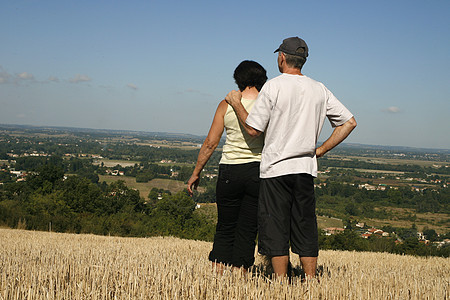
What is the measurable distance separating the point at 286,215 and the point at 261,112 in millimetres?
845

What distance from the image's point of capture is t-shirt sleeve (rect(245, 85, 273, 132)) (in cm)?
318

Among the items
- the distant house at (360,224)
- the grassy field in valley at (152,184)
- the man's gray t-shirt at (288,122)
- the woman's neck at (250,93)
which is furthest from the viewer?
the grassy field in valley at (152,184)

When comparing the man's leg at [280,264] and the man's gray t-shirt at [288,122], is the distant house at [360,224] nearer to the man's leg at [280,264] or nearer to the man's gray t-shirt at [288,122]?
the man's leg at [280,264]

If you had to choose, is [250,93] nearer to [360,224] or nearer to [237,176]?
[237,176]

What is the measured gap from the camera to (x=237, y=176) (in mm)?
3631

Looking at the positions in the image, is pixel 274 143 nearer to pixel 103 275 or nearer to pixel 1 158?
pixel 103 275

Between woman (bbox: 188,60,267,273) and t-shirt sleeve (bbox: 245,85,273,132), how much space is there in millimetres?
392

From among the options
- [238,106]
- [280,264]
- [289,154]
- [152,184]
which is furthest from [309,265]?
[152,184]

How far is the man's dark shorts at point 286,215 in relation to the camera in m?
3.21

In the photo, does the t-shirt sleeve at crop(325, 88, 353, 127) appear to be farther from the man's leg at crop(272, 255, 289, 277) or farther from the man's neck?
the man's leg at crop(272, 255, 289, 277)

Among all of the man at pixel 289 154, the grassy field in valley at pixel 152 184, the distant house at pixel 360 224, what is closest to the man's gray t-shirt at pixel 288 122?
the man at pixel 289 154

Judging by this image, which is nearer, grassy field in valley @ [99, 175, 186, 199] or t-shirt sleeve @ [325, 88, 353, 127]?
t-shirt sleeve @ [325, 88, 353, 127]

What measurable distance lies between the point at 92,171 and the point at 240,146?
79.0 meters

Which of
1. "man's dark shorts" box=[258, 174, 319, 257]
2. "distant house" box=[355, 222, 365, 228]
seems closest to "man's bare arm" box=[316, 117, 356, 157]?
"man's dark shorts" box=[258, 174, 319, 257]
